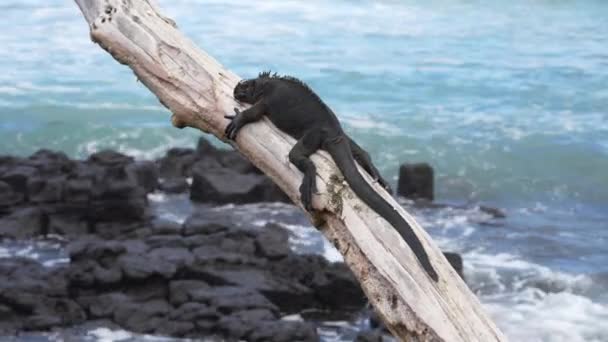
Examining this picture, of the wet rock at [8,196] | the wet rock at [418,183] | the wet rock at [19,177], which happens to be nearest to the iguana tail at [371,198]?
the wet rock at [8,196]

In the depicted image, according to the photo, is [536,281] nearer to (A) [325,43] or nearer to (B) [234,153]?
→ (B) [234,153]

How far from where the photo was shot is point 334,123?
5945mm

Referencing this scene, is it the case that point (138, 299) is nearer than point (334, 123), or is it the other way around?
point (334, 123)

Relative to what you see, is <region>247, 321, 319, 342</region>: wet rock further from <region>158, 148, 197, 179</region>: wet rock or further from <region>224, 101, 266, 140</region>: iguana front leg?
<region>158, 148, 197, 179</region>: wet rock

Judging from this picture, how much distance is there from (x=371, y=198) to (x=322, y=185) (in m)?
0.29

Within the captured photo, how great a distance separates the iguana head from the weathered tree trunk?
4 cm

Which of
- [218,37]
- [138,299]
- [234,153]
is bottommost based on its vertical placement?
[138,299]

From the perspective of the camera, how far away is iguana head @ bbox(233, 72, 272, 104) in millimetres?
5910

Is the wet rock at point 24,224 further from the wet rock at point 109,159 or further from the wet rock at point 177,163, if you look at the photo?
the wet rock at point 177,163

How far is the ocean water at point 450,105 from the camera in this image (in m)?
13.4

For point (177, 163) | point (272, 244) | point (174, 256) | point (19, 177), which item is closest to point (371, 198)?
point (174, 256)

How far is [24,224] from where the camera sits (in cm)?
1376

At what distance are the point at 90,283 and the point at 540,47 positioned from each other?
19550 millimetres

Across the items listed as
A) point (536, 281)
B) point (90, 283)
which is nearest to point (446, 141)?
point (536, 281)
